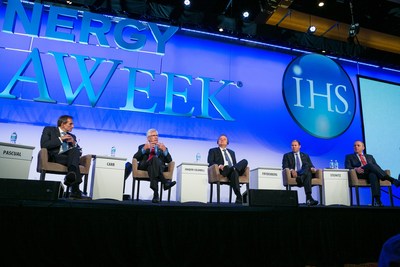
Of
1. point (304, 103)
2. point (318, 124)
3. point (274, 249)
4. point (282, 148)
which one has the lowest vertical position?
point (274, 249)

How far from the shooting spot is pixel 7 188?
2.30 m

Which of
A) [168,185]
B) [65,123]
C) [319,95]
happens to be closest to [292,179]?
[168,185]

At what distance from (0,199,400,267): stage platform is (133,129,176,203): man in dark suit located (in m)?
1.75

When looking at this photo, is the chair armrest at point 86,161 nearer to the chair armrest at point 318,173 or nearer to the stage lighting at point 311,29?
the chair armrest at point 318,173

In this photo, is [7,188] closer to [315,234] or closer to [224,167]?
[315,234]

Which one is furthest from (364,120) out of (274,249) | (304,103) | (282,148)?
(274,249)

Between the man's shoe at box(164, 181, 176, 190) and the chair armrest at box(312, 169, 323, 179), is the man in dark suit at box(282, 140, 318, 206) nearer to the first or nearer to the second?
the chair armrest at box(312, 169, 323, 179)

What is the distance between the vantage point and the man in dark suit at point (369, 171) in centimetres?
485

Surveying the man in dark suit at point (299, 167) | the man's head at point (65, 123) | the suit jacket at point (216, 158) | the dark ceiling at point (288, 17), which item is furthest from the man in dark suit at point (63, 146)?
the man in dark suit at point (299, 167)

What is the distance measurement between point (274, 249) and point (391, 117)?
5721 millimetres

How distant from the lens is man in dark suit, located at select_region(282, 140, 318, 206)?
4863 millimetres

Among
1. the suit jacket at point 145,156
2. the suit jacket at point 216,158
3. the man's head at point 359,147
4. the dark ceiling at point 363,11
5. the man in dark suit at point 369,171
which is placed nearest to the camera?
the suit jacket at point 145,156

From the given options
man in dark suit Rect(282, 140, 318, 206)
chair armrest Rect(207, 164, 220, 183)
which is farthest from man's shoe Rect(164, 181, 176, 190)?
man in dark suit Rect(282, 140, 318, 206)

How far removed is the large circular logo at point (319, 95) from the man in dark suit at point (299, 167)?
1.13 metres
